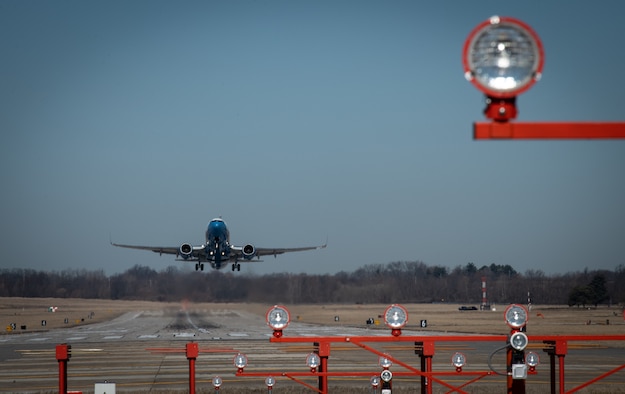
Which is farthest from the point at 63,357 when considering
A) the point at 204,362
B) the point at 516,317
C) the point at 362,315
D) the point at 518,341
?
the point at 362,315

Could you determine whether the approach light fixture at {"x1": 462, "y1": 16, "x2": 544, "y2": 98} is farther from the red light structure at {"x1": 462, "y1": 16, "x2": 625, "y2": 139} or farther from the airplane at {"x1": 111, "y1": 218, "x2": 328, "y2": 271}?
the airplane at {"x1": 111, "y1": 218, "x2": 328, "y2": 271}

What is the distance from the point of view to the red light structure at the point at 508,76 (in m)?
7.97

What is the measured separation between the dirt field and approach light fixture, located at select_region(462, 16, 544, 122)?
5689 centimetres

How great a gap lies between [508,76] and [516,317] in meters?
7.84

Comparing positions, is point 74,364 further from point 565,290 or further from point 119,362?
point 565,290

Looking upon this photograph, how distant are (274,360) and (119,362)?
8.16 metres

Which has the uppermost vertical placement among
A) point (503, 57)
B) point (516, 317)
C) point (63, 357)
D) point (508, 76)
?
point (503, 57)

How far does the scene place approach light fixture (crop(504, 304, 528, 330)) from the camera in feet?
48.9

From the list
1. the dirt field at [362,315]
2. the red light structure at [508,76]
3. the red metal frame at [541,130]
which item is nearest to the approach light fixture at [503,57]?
the red light structure at [508,76]

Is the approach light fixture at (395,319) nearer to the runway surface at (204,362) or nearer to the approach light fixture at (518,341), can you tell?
the approach light fixture at (518,341)

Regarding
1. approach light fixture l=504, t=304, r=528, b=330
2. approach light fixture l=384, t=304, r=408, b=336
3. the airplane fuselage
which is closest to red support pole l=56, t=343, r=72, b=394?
approach light fixture l=384, t=304, r=408, b=336

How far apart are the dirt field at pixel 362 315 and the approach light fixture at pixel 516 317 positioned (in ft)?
162

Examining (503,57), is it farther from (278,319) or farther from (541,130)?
(278,319)

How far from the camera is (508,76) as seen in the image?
815cm
